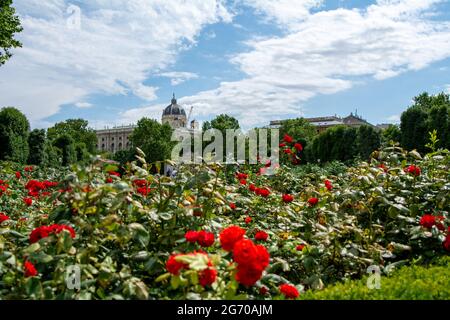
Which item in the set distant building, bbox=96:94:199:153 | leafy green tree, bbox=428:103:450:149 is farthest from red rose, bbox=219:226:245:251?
distant building, bbox=96:94:199:153

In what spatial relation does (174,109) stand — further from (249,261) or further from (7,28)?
(249,261)

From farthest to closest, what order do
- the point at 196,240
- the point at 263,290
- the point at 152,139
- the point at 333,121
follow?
the point at 333,121 → the point at 152,139 → the point at 263,290 → the point at 196,240

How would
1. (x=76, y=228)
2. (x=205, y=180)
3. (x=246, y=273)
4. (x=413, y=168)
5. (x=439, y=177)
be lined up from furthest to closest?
(x=439, y=177) < (x=413, y=168) < (x=205, y=180) < (x=76, y=228) < (x=246, y=273)

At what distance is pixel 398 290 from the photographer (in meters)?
2.77

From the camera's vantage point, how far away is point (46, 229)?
2.73 meters

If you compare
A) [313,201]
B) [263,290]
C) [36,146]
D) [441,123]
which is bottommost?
[263,290]

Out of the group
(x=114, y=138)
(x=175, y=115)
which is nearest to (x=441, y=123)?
(x=175, y=115)

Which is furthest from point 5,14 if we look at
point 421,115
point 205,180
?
point 421,115

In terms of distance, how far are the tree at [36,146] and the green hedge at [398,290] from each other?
74.4 ft

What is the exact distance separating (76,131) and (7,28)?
72.3 metres
